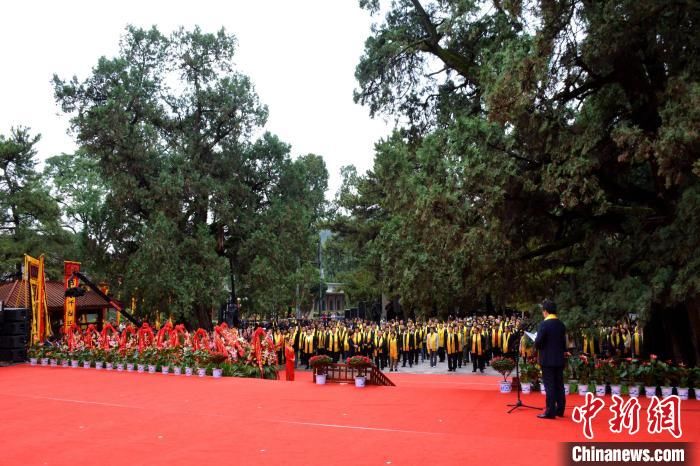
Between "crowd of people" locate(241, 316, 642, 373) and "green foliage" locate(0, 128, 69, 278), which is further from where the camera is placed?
"green foliage" locate(0, 128, 69, 278)

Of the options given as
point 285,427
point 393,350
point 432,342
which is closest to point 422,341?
point 432,342

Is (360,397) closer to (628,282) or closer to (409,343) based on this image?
(628,282)

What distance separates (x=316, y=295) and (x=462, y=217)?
42344 millimetres

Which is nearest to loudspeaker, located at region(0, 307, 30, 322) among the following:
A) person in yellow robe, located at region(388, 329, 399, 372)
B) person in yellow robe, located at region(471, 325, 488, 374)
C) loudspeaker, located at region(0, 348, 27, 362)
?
loudspeaker, located at region(0, 348, 27, 362)

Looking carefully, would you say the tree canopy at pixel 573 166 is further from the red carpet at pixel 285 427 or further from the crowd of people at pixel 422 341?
the crowd of people at pixel 422 341

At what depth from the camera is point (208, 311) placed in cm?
2752

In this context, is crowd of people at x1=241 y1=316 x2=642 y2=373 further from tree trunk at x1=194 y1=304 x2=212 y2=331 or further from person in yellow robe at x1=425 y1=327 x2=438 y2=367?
tree trunk at x1=194 y1=304 x2=212 y2=331

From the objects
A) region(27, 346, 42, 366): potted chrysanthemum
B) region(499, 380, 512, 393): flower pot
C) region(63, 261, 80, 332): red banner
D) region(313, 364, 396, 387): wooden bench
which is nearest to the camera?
region(499, 380, 512, 393): flower pot

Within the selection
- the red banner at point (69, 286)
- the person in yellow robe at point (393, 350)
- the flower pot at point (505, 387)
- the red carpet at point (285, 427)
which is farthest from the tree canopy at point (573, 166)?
the red banner at point (69, 286)

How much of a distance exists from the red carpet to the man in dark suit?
0.90 feet

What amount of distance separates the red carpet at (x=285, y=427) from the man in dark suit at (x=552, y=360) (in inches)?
10.8

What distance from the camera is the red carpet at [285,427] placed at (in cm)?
596

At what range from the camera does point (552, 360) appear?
728cm

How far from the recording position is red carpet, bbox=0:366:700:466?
5.96m
